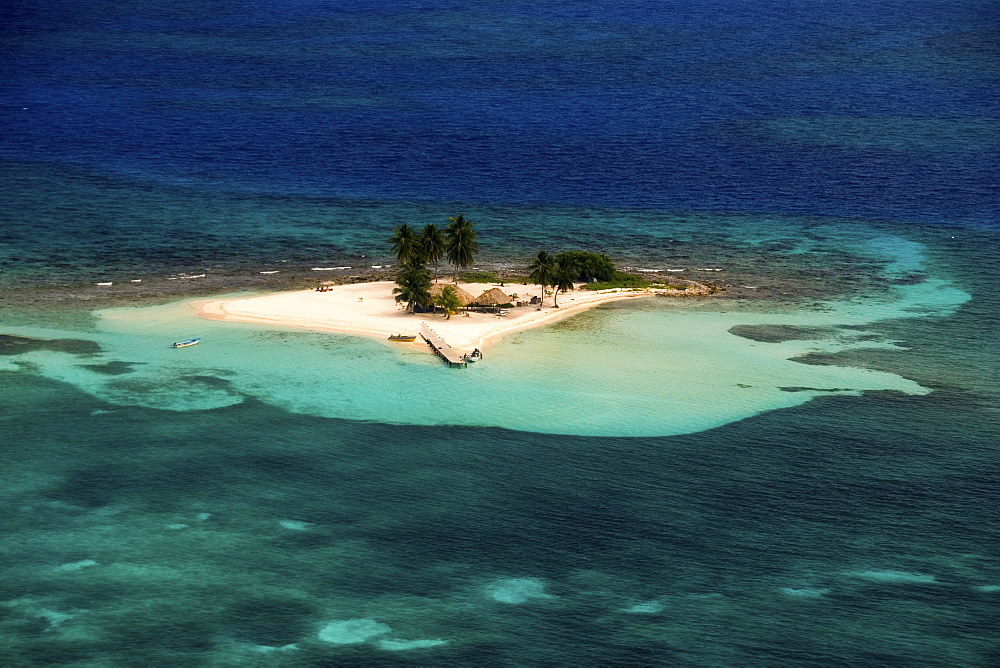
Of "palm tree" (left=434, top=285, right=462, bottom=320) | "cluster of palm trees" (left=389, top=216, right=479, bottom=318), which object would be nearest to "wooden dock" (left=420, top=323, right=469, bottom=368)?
"palm tree" (left=434, top=285, right=462, bottom=320)

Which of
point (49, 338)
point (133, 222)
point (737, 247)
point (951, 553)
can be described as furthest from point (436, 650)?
A: point (133, 222)

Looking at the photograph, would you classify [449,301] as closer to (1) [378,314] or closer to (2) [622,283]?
(1) [378,314]

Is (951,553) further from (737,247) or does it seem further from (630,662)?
(737,247)

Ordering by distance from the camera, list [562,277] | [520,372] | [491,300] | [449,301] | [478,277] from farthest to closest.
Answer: [478,277]
[562,277]
[491,300]
[449,301]
[520,372]

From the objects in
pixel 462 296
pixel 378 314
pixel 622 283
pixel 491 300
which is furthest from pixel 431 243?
pixel 622 283

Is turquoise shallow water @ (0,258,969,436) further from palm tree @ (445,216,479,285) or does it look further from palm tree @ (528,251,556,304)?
palm tree @ (445,216,479,285)

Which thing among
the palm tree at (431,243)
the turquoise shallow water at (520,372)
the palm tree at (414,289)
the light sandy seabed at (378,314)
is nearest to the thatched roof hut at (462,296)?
the light sandy seabed at (378,314)

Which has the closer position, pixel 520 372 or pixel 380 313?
pixel 520 372
